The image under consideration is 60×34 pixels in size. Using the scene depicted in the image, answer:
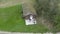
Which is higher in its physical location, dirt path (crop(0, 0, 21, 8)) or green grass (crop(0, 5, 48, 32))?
dirt path (crop(0, 0, 21, 8))

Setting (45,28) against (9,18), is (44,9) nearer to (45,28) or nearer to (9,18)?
(45,28)

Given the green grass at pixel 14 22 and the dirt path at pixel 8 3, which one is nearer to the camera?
the green grass at pixel 14 22

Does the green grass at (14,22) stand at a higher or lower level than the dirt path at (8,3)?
lower

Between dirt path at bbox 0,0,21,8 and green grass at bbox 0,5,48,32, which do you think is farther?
dirt path at bbox 0,0,21,8

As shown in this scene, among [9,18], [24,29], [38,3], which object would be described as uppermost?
[38,3]

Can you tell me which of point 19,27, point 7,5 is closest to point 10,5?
point 7,5

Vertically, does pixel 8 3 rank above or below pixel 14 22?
above

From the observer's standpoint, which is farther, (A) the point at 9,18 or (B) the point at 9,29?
(A) the point at 9,18

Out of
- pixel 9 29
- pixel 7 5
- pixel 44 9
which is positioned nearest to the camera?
pixel 9 29
